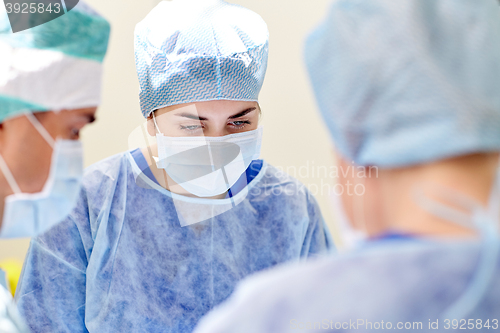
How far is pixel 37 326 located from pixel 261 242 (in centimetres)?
71

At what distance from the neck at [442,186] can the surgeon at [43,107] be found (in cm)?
63

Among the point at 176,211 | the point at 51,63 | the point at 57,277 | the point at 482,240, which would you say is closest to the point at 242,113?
the point at 176,211

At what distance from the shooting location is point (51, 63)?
0.79 meters

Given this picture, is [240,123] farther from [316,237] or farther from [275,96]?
[316,237]

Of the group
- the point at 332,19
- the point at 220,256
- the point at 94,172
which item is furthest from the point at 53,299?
the point at 332,19

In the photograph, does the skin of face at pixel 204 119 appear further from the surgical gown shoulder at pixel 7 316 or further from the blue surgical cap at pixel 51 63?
the surgical gown shoulder at pixel 7 316

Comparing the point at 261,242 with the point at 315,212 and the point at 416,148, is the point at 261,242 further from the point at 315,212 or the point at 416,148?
the point at 416,148

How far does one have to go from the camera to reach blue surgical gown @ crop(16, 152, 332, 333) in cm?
119

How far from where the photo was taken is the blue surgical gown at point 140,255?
46.8 inches

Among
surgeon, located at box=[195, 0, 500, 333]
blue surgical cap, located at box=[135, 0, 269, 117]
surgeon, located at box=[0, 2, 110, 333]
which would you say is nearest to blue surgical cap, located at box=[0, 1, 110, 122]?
surgeon, located at box=[0, 2, 110, 333]

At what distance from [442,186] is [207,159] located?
0.81 metres

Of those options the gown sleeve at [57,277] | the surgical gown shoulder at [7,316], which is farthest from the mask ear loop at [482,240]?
the gown sleeve at [57,277]

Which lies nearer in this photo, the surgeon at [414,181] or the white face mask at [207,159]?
the surgeon at [414,181]

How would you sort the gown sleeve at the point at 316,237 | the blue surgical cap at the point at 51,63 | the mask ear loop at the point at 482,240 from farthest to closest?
the gown sleeve at the point at 316,237, the blue surgical cap at the point at 51,63, the mask ear loop at the point at 482,240
